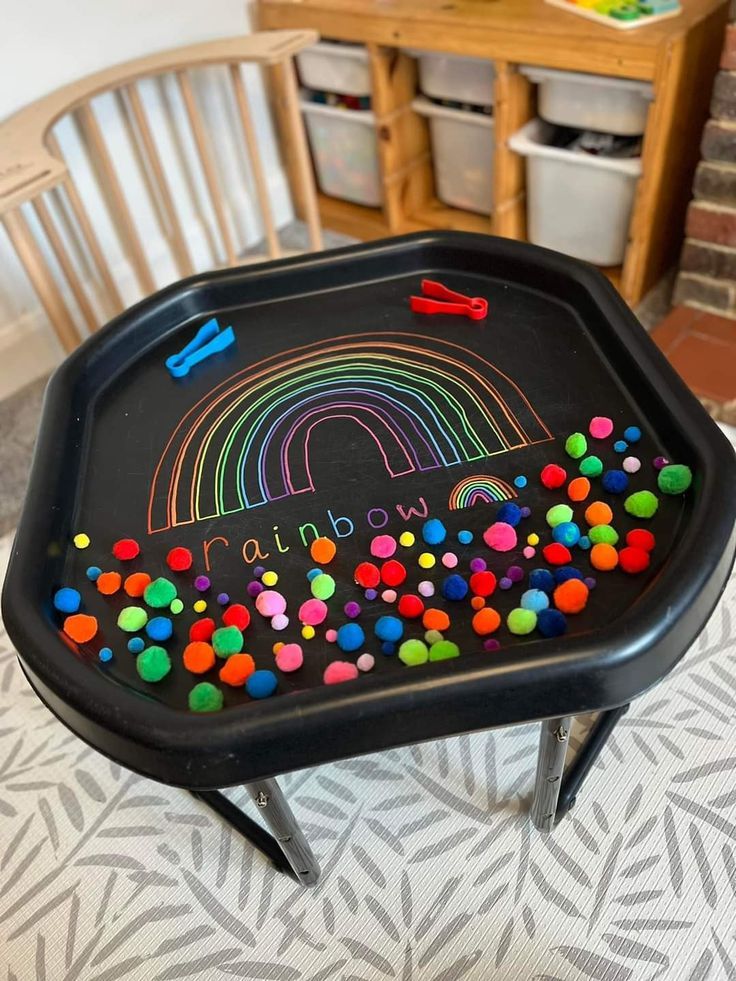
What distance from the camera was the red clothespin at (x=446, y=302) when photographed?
45.0 inches

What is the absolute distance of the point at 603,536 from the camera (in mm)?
842

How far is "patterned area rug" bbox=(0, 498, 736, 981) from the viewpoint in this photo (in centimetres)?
97

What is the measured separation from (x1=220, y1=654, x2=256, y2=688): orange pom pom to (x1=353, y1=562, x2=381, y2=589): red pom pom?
15cm

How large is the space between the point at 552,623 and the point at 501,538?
0.12 m

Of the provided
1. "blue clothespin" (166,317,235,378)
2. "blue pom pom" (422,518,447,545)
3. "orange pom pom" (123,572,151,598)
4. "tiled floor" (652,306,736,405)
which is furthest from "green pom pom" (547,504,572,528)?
"tiled floor" (652,306,736,405)

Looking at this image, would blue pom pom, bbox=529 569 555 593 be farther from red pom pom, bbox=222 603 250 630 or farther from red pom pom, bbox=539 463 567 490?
red pom pom, bbox=222 603 250 630

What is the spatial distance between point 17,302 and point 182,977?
1496 millimetres

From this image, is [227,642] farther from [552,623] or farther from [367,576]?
[552,623]

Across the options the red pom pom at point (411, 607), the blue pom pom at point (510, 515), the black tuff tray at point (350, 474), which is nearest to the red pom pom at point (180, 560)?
the black tuff tray at point (350, 474)

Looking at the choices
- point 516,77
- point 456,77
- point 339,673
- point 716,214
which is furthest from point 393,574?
point 456,77

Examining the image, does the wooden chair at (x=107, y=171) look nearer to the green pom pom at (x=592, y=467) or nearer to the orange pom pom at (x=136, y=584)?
the orange pom pom at (x=136, y=584)

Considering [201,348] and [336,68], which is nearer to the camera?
[201,348]

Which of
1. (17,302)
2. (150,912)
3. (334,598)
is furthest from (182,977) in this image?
(17,302)

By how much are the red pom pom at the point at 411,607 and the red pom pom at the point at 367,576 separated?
0.04 m
